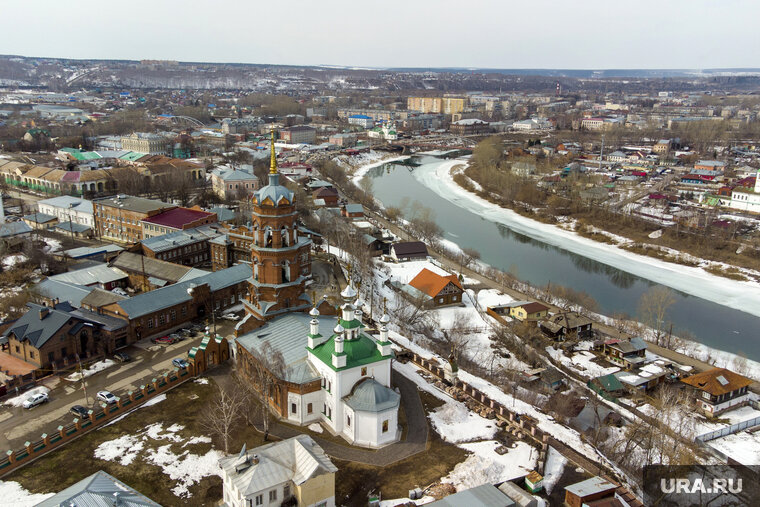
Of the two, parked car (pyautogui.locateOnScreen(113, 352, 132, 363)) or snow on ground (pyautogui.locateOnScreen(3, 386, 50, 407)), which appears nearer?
snow on ground (pyautogui.locateOnScreen(3, 386, 50, 407))

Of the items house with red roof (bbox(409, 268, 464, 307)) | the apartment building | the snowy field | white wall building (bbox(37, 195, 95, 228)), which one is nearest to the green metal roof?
the snowy field

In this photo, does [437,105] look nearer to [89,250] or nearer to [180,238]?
[180,238]

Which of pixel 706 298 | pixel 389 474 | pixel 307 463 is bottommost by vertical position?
pixel 706 298

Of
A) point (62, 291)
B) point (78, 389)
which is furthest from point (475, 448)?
point (62, 291)

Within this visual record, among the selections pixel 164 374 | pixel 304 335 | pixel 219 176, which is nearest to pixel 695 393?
pixel 304 335

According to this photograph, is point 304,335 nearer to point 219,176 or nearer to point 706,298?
point 706,298

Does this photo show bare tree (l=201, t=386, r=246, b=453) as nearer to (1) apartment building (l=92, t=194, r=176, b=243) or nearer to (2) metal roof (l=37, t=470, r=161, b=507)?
(2) metal roof (l=37, t=470, r=161, b=507)
